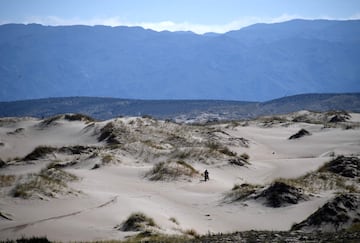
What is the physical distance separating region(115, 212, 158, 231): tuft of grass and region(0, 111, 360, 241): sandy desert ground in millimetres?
150

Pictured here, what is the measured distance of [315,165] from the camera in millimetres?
29688

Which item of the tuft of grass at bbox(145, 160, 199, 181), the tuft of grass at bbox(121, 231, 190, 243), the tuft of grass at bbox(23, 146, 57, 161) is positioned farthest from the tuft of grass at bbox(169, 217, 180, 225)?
the tuft of grass at bbox(23, 146, 57, 161)

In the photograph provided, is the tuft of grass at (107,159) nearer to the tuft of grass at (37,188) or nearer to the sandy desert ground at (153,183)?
the sandy desert ground at (153,183)

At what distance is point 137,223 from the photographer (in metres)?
14.0

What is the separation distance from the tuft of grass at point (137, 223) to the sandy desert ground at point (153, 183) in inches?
5.9

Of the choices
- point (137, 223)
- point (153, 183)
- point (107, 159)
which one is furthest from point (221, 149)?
point (137, 223)

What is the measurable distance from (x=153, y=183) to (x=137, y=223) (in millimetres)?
9868

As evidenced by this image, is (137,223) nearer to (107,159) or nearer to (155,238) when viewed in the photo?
(155,238)

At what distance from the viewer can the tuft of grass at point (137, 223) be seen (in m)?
13.9

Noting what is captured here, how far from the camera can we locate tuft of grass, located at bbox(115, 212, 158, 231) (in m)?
13.9

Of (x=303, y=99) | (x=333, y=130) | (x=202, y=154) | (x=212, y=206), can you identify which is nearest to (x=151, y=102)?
(x=303, y=99)

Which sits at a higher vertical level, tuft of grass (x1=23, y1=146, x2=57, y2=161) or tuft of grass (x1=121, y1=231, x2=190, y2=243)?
tuft of grass (x1=121, y1=231, x2=190, y2=243)

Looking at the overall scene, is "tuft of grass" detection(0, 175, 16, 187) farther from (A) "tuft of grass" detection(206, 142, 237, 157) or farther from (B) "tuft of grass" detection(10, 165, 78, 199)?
(A) "tuft of grass" detection(206, 142, 237, 157)

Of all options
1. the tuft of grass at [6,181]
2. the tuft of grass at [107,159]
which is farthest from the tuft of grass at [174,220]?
the tuft of grass at [107,159]
